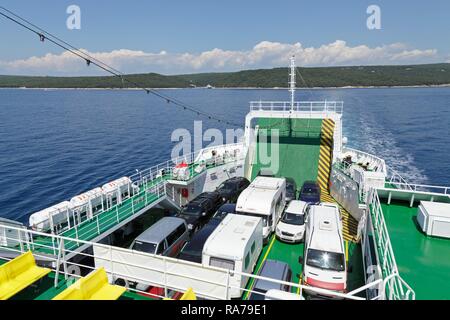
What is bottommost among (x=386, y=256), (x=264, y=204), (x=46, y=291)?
(x=264, y=204)

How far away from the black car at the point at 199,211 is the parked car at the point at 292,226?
172 inches

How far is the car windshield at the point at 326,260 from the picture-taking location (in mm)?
10742

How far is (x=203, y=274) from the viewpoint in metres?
7.15

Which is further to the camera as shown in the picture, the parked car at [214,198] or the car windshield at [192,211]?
the parked car at [214,198]

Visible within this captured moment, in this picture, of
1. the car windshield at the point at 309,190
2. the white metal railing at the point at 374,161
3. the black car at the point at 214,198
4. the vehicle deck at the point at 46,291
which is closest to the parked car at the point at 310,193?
the car windshield at the point at 309,190

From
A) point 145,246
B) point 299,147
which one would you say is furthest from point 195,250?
point 299,147

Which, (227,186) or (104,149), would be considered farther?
(104,149)

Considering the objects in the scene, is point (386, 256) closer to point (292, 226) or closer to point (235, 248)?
point (235, 248)

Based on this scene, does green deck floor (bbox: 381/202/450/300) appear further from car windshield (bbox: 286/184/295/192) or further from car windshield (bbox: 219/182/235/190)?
car windshield (bbox: 219/182/235/190)

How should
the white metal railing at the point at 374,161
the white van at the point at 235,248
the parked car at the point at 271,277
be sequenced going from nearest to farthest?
the parked car at the point at 271,277
the white van at the point at 235,248
the white metal railing at the point at 374,161

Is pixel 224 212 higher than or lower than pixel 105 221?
lower

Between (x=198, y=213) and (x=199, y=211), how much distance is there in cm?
20

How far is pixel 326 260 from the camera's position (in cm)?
1095

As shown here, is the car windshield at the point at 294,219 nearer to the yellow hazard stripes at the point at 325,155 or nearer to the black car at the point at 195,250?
the black car at the point at 195,250
